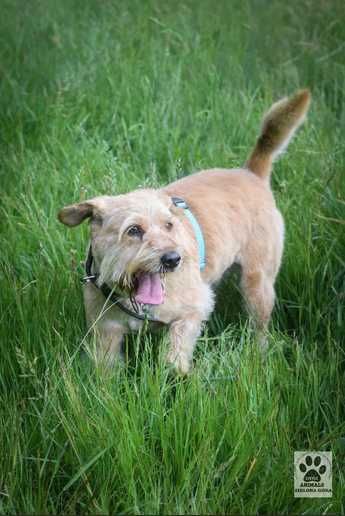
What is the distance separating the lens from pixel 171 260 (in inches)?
130

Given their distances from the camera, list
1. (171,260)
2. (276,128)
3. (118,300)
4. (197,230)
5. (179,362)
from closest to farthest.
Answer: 1. (171,260)
2. (179,362)
3. (118,300)
4. (197,230)
5. (276,128)

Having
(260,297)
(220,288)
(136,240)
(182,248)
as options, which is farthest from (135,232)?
(220,288)

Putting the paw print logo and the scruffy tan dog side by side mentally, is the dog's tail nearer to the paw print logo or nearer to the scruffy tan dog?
the scruffy tan dog

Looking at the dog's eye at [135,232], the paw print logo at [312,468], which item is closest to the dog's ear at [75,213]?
the dog's eye at [135,232]

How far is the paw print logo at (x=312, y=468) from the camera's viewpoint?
275 cm

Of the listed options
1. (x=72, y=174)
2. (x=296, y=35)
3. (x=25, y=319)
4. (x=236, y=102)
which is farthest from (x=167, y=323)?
(x=296, y=35)

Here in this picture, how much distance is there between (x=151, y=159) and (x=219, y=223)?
1475 mm

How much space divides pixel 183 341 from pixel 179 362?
21 centimetres

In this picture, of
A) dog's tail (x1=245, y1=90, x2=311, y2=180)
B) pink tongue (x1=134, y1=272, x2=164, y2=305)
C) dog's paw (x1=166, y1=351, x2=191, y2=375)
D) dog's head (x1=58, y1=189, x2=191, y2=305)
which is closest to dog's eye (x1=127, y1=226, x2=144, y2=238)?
dog's head (x1=58, y1=189, x2=191, y2=305)

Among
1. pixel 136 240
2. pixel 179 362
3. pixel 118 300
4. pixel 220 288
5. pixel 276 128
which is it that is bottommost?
pixel 220 288

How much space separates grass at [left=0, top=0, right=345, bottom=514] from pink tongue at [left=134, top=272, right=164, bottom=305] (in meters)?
0.20

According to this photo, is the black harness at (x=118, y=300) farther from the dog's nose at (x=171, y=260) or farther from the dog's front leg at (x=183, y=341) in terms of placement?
the dog's nose at (x=171, y=260)

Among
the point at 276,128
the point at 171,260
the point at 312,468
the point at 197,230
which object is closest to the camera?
the point at 312,468

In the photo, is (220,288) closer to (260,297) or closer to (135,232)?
(260,297)
